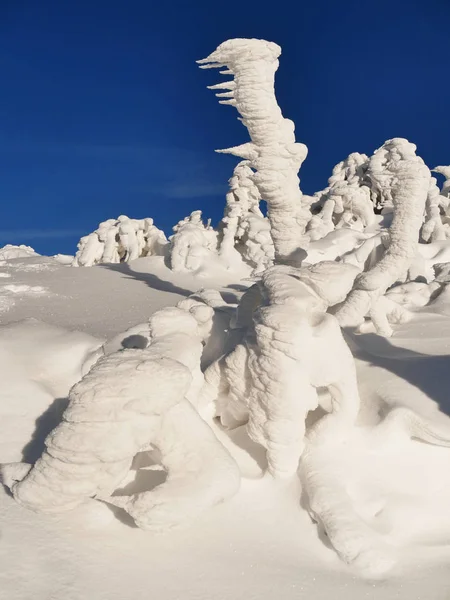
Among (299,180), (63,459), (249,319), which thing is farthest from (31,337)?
(299,180)

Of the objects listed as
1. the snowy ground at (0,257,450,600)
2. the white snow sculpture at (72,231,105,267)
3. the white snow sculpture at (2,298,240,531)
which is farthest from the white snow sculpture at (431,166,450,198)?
the white snow sculpture at (2,298,240,531)

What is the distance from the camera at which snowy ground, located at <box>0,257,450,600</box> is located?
2102mm

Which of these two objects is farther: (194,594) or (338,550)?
(338,550)

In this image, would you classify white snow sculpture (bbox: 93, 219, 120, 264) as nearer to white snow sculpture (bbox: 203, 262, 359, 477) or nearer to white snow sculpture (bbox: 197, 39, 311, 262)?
white snow sculpture (bbox: 197, 39, 311, 262)

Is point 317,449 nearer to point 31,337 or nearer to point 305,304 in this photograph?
point 305,304

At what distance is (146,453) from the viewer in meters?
2.73

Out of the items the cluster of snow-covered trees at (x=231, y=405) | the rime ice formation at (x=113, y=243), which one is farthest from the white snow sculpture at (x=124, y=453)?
the rime ice formation at (x=113, y=243)

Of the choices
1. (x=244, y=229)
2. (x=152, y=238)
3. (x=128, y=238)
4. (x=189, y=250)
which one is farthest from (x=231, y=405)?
(x=152, y=238)

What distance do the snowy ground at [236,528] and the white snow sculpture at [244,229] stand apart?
7.88 meters

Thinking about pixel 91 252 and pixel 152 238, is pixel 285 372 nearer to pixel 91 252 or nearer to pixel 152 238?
pixel 91 252

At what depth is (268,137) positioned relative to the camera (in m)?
5.07

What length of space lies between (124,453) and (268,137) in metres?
3.59

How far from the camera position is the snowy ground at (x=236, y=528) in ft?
6.89

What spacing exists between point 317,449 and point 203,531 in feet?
2.34
